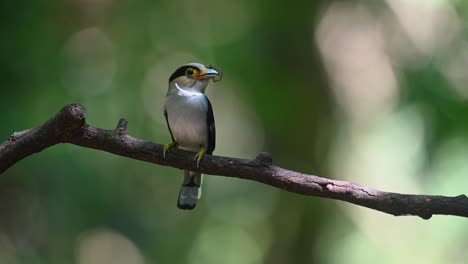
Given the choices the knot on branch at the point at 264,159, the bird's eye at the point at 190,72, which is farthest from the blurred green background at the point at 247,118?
the knot on branch at the point at 264,159

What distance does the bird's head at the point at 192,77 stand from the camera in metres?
3.71

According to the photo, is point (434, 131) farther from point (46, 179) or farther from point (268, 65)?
point (46, 179)

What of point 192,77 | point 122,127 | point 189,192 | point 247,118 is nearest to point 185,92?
point 192,77

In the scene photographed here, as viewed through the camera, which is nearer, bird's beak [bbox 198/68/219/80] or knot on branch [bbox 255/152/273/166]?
knot on branch [bbox 255/152/273/166]

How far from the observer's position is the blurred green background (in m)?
4.96

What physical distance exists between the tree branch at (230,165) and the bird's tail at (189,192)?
585 millimetres

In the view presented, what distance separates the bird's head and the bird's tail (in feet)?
1.68

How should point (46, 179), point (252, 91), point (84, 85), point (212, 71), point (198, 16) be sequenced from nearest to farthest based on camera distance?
point (212, 71) < point (46, 179) < point (84, 85) < point (252, 91) < point (198, 16)

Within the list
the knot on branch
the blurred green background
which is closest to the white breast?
the knot on branch

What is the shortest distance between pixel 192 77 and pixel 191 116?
241mm

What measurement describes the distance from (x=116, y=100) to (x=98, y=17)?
3.03ft

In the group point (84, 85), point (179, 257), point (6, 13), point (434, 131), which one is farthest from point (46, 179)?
point (434, 131)

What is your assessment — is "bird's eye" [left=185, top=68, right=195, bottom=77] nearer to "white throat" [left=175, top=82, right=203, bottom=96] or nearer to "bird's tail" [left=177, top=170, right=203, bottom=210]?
"white throat" [left=175, top=82, right=203, bottom=96]

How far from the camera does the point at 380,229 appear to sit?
5.82m
